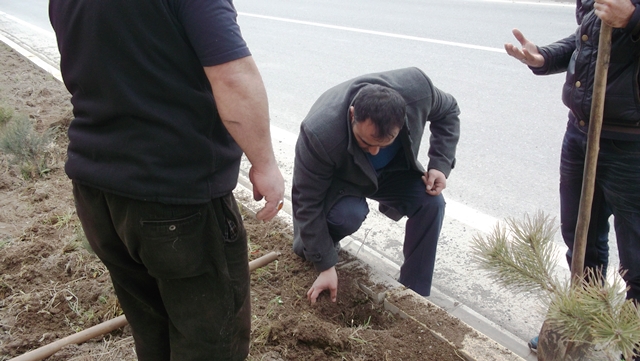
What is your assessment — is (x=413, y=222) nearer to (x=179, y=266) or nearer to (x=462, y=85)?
(x=179, y=266)

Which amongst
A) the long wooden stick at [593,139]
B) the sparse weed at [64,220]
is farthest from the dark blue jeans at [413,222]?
the sparse weed at [64,220]

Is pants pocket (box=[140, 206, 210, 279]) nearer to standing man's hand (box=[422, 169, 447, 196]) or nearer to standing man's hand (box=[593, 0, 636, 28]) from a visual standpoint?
standing man's hand (box=[593, 0, 636, 28])

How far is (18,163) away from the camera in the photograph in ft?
12.5

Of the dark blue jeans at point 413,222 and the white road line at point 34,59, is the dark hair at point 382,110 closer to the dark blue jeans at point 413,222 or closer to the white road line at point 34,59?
the dark blue jeans at point 413,222

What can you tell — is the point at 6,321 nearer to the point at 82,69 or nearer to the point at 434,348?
the point at 82,69

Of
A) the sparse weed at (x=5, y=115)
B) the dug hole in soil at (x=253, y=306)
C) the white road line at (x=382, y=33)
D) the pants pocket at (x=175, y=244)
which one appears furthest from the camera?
the white road line at (x=382, y=33)

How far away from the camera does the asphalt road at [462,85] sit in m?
3.16

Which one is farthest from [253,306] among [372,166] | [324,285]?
[372,166]

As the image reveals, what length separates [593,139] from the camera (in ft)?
4.46

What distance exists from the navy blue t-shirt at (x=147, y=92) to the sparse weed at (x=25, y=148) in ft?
8.69

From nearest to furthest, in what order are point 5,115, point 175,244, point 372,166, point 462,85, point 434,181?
point 175,244
point 372,166
point 434,181
point 5,115
point 462,85

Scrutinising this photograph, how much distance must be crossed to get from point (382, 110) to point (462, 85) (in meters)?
3.95

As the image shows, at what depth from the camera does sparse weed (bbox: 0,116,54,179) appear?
12.1 ft

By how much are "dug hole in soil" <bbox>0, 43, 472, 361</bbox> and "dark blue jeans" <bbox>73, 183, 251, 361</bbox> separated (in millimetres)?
523
